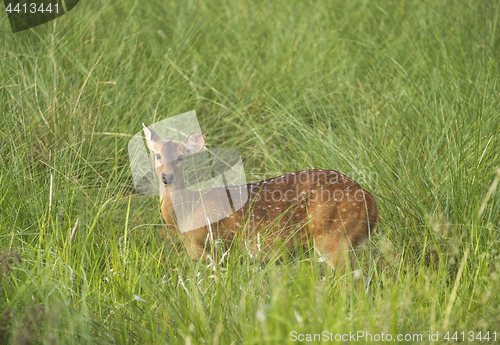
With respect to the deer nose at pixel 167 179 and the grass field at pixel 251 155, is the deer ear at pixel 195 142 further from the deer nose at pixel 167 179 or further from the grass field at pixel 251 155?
the grass field at pixel 251 155

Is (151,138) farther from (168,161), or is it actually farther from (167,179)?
(167,179)

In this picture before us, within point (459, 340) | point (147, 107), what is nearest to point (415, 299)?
point (459, 340)

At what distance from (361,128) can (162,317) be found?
218 cm

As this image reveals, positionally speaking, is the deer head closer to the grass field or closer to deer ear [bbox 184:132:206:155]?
deer ear [bbox 184:132:206:155]

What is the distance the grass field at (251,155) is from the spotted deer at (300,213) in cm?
15

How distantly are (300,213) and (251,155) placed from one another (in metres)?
1.12

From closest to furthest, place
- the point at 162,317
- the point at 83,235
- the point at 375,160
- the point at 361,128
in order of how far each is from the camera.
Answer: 1. the point at 162,317
2. the point at 83,235
3. the point at 375,160
4. the point at 361,128

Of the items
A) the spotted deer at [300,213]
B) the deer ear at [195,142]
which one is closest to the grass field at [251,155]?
the spotted deer at [300,213]

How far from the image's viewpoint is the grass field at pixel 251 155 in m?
2.15

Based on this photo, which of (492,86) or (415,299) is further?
(492,86)

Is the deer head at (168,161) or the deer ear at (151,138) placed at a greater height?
the deer ear at (151,138)

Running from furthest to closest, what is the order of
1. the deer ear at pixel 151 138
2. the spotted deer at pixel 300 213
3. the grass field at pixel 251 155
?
the deer ear at pixel 151 138
the spotted deer at pixel 300 213
the grass field at pixel 251 155

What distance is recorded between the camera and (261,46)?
5340 mm

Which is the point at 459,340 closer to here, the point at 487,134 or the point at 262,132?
the point at 487,134
